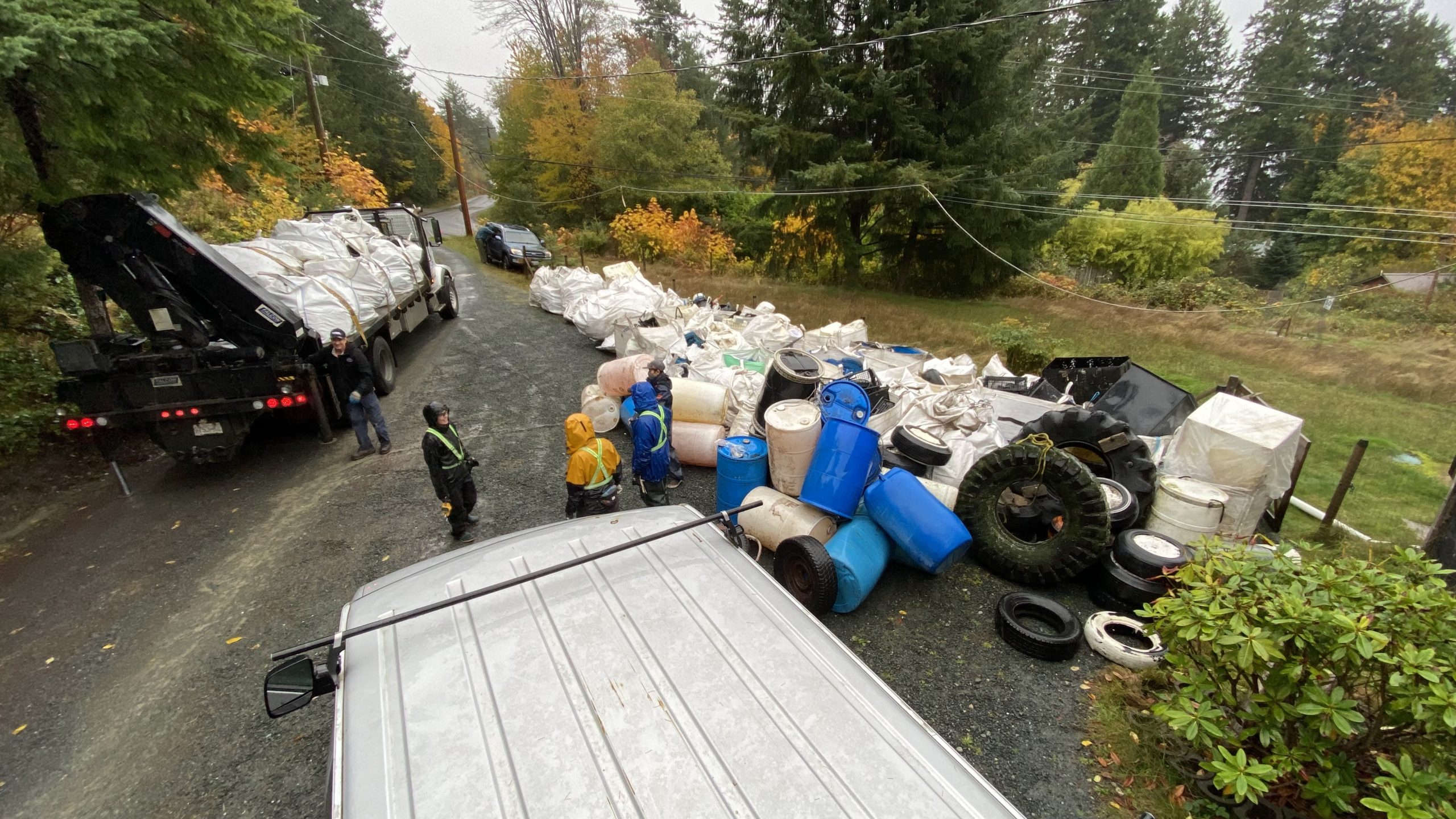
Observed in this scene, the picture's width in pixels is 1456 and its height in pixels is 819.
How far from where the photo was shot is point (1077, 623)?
375cm

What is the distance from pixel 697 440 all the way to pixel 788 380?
1256 millimetres

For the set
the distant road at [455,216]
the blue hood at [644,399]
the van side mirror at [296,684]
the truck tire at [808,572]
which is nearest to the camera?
the van side mirror at [296,684]

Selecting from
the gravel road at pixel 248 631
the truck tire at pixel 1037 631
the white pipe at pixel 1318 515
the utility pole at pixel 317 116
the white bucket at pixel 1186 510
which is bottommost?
the gravel road at pixel 248 631

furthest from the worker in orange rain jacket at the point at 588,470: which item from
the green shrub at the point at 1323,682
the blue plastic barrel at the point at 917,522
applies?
the green shrub at the point at 1323,682

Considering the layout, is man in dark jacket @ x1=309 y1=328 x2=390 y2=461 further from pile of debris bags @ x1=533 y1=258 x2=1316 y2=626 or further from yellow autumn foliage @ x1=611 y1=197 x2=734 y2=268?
yellow autumn foliage @ x1=611 y1=197 x2=734 y2=268

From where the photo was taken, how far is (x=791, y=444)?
14.4 feet

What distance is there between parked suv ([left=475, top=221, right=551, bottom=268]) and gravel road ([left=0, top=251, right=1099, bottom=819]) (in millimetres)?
13245

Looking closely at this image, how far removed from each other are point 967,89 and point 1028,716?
645 inches

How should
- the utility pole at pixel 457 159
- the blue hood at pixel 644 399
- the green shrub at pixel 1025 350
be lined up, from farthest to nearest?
1. the utility pole at pixel 457 159
2. the green shrub at pixel 1025 350
3. the blue hood at pixel 644 399

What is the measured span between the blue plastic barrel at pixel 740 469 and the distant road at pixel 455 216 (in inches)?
977

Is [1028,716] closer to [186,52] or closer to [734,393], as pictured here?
[734,393]

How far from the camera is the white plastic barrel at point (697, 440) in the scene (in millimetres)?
6012

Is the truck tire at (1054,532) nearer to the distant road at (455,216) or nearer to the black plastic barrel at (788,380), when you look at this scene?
the black plastic barrel at (788,380)

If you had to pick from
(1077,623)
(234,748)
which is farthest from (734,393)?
(234,748)
